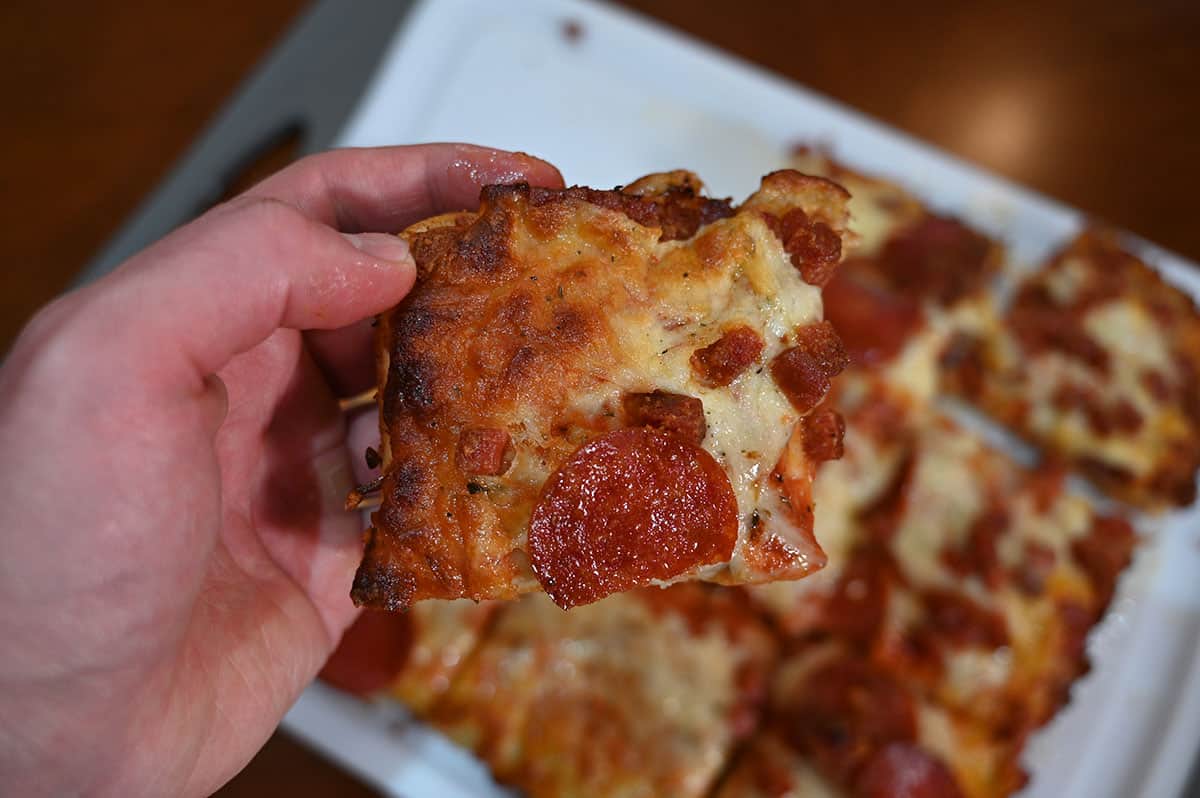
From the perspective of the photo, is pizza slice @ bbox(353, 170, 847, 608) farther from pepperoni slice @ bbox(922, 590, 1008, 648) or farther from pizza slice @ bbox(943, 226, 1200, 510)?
pizza slice @ bbox(943, 226, 1200, 510)

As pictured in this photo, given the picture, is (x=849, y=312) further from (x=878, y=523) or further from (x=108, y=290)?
(x=108, y=290)

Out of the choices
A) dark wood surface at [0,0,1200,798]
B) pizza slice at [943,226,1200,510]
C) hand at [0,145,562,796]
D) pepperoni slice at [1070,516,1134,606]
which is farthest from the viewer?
dark wood surface at [0,0,1200,798]

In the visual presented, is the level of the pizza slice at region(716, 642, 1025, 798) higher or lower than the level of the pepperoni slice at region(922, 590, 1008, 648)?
lower

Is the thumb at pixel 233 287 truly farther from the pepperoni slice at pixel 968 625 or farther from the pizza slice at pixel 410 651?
the pepperoni slice at pixel 968 625

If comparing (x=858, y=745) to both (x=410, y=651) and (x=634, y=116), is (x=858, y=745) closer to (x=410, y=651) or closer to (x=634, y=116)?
(x=410, y=651)

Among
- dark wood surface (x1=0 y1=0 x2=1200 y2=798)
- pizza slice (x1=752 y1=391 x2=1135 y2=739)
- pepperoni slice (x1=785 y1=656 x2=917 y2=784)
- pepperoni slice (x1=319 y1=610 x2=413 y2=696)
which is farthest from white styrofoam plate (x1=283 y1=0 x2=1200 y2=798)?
pepperoni slice (x1=319 y1=610 x2=413 y2=696)

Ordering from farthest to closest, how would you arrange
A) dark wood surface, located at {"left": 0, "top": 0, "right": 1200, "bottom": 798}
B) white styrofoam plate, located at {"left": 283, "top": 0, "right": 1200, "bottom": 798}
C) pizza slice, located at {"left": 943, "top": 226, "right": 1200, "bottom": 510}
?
dark wood surface, located at {"left": 0, "top": 0, "right": 1200, "bottom": 798} < white styrofoam plate, located at {"left": 283, "top": 0, "right": 1200, "bottom": 798} < pizza slice, located at {"left": 943, "top": 226, "right": 1200, "bottom": 510}
